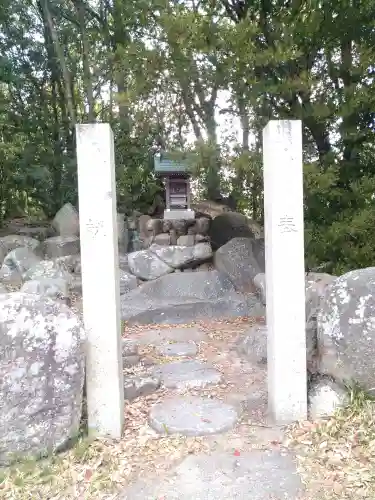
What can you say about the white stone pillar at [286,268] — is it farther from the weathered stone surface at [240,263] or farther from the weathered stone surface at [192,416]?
the weathered stone surface at [240,263]

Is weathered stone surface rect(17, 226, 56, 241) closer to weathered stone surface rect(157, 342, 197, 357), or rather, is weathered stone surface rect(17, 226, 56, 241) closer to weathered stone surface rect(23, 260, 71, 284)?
weathered stone surface rect(23, 260, 71, 284)

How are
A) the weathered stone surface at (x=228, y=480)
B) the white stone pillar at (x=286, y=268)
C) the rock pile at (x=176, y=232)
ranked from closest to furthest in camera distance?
the weathered stone surface at (x=228, y=480) < the white stone pillar at (x=286, y=268) < the rock pile at (x=176, y=232)

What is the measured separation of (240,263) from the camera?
788cm

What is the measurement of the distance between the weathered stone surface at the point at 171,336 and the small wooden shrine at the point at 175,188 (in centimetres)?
290

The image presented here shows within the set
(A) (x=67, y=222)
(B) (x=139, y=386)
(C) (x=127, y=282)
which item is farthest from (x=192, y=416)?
(A) (x=67, y=222)

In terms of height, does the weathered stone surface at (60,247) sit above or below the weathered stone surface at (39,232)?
below

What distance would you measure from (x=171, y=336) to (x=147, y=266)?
8.19 feet

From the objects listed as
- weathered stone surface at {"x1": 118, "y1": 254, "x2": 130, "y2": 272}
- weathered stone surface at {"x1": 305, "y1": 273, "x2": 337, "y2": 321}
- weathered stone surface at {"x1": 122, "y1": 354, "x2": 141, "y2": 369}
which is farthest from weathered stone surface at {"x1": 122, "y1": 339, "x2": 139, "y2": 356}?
weathered stone surface at {"x1": 118, "y1": 254, "x2": 130, "y2": 272}

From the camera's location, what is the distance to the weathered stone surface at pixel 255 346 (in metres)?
4.61

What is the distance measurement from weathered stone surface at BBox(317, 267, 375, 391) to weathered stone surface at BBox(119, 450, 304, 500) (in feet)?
2.66

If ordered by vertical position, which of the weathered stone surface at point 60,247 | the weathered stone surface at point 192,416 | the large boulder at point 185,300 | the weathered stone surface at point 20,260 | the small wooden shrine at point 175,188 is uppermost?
the small wooden shrine at point 175,188

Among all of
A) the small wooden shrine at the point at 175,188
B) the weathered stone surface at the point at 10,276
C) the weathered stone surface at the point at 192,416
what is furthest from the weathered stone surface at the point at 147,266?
the weathered stone surface at the point at 192,416

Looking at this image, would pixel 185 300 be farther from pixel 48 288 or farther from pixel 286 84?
pixel 286 84

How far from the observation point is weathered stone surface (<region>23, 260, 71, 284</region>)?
771cm
